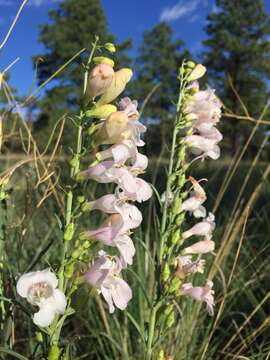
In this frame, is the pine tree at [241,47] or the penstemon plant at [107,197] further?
the pine tree at [241,47]

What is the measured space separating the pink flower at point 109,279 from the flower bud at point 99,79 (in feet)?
0.99

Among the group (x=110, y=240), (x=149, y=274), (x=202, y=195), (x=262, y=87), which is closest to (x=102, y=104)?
(x=110, y=240)

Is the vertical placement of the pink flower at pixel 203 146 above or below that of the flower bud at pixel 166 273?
above

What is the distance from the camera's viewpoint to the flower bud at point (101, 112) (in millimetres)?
935

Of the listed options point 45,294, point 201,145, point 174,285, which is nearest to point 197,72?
point 201,145

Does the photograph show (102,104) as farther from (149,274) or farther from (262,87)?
(262,87)

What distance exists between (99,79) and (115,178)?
18cm

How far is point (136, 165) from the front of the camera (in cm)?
96

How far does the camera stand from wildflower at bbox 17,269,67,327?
808 mm

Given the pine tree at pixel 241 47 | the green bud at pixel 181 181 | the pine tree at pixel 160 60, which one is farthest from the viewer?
the pine tree at pixel 160 60

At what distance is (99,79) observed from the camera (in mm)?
909

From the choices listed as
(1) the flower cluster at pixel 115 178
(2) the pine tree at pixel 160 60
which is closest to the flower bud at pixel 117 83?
(1) the flower cluster at pixel 115 178

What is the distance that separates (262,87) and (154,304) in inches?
965

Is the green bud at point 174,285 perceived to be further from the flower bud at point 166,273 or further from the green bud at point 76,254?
the green bud at point 76,254
